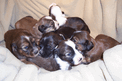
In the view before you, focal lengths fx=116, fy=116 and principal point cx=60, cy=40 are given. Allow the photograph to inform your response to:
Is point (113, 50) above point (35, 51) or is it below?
above

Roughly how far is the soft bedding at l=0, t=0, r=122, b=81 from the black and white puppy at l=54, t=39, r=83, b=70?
161 millimetres

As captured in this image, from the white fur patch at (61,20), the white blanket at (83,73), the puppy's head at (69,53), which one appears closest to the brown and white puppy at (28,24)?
the white fur patch at (61,20)

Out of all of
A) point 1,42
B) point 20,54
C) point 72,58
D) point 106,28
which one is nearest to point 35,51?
point 20,54

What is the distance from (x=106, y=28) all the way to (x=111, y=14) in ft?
1.14

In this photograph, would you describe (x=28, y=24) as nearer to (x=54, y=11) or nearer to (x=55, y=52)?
(x=54, y=11)

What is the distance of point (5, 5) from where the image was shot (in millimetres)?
3016

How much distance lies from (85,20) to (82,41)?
983 millimetres

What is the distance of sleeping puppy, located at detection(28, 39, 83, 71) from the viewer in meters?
2.18

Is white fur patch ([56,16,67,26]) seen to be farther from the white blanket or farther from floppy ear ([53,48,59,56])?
the white blanket

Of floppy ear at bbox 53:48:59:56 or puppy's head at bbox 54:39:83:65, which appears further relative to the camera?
floppy ear at bbox 53:48:59:56

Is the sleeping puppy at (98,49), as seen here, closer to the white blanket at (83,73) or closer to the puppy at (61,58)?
the puppy at (61,58)

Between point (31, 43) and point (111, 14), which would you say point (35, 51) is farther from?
point (111, 14)

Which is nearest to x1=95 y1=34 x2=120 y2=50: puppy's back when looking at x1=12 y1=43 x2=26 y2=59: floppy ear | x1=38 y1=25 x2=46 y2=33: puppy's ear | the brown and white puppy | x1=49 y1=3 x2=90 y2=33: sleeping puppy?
x1=49 y1=3 x2=90 y2=33: sleeping puppy

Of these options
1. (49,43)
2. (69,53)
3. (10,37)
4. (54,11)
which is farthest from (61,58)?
(54,11)
